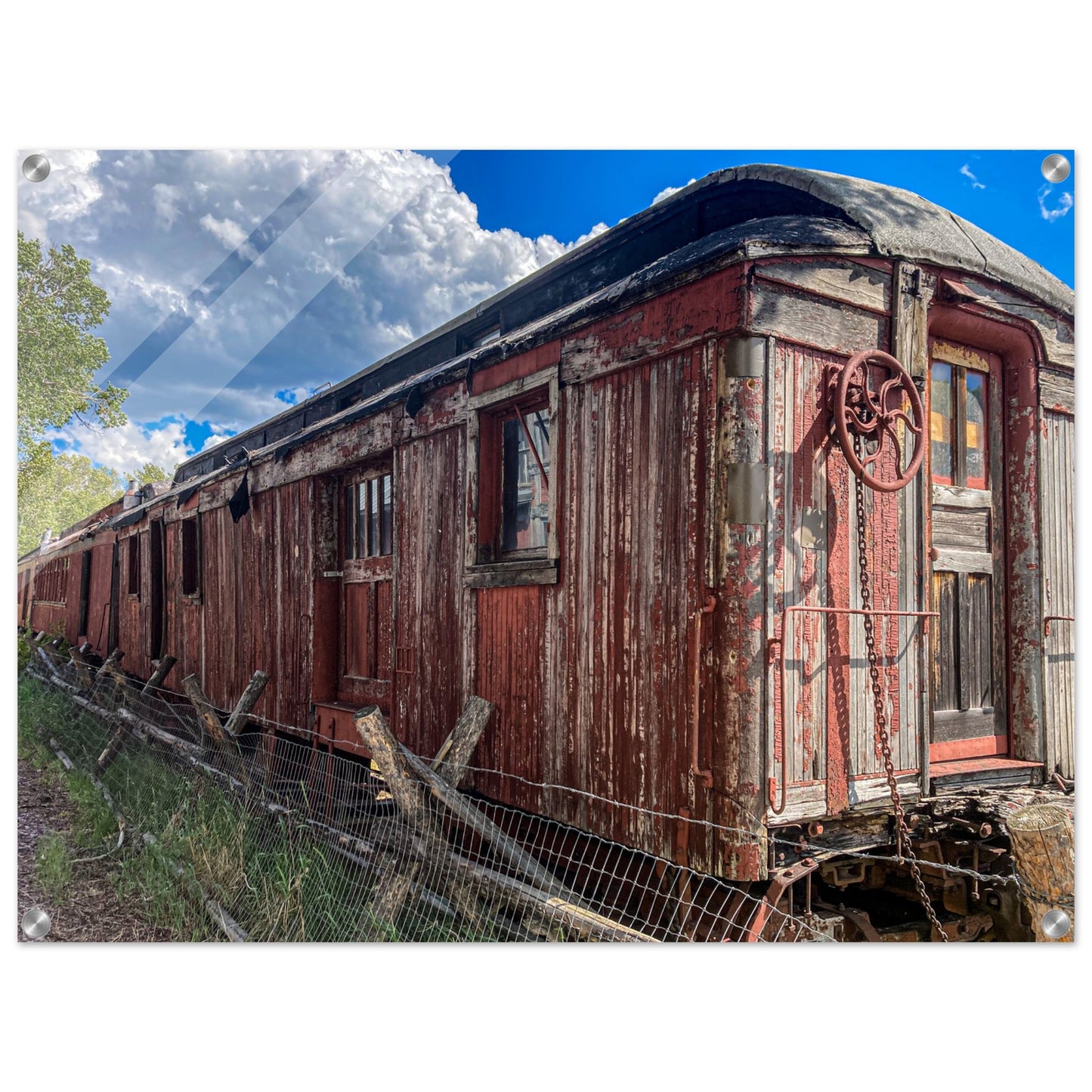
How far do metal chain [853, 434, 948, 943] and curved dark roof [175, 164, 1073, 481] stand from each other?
909 millimetres

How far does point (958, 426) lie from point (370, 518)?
A: 415 cm

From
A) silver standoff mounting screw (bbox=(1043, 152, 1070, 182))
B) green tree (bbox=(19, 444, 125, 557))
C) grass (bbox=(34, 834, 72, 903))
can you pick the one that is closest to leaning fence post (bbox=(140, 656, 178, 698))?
grass (bbox=(34, 834, 72, 903))

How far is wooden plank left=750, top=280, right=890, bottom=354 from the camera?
3.28m

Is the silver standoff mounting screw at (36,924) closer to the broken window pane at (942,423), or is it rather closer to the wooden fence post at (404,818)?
the wooden fence post at (404,818)

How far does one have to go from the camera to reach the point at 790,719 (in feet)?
10.7

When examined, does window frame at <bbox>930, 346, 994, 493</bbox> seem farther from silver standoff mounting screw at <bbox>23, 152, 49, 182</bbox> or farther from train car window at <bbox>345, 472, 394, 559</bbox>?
silver standoff mounting screw at <bbox>23, 152, 49, 182</bbox>

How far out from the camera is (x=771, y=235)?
3281mm

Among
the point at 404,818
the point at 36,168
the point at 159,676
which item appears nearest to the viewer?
the point at 36,168

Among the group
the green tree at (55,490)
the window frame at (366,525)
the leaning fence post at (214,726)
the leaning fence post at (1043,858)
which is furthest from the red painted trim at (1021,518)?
the leaning fence post at (214,726)

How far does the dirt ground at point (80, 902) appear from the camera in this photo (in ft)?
12.7

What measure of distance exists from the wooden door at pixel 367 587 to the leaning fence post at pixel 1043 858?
384 cm

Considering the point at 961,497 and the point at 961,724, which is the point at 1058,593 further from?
the point at 961,724

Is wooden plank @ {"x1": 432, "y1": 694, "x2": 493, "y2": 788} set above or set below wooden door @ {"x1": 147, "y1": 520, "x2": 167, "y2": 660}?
below

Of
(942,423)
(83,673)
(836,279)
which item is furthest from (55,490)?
(83,673)
